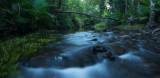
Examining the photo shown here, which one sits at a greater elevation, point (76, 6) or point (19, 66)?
point (76, 6)

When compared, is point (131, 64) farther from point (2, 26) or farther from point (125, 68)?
point (2, 26)

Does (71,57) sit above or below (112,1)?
below

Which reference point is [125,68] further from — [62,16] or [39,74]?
[62,16]

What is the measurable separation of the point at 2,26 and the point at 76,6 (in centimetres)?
1241

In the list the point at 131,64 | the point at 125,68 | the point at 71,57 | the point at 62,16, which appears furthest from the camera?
the point at 62,16

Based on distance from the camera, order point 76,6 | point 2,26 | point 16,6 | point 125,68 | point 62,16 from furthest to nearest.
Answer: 1. point 76,6
2. point 62,16
3. point 16,6
4. point 2,26
5. point 125,68

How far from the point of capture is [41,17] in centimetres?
454

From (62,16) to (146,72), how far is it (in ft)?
28.1

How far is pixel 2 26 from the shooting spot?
2.90 meters

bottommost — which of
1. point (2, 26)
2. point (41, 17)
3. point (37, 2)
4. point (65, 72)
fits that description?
point (65, 72)

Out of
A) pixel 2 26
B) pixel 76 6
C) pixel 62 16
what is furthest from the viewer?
pixel 76 6

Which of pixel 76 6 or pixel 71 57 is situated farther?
pixel 76 6

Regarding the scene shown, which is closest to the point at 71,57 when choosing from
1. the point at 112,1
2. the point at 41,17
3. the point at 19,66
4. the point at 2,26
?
the point at 19,66

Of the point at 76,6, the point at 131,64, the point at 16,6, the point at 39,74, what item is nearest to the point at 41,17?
the point at 16,6
